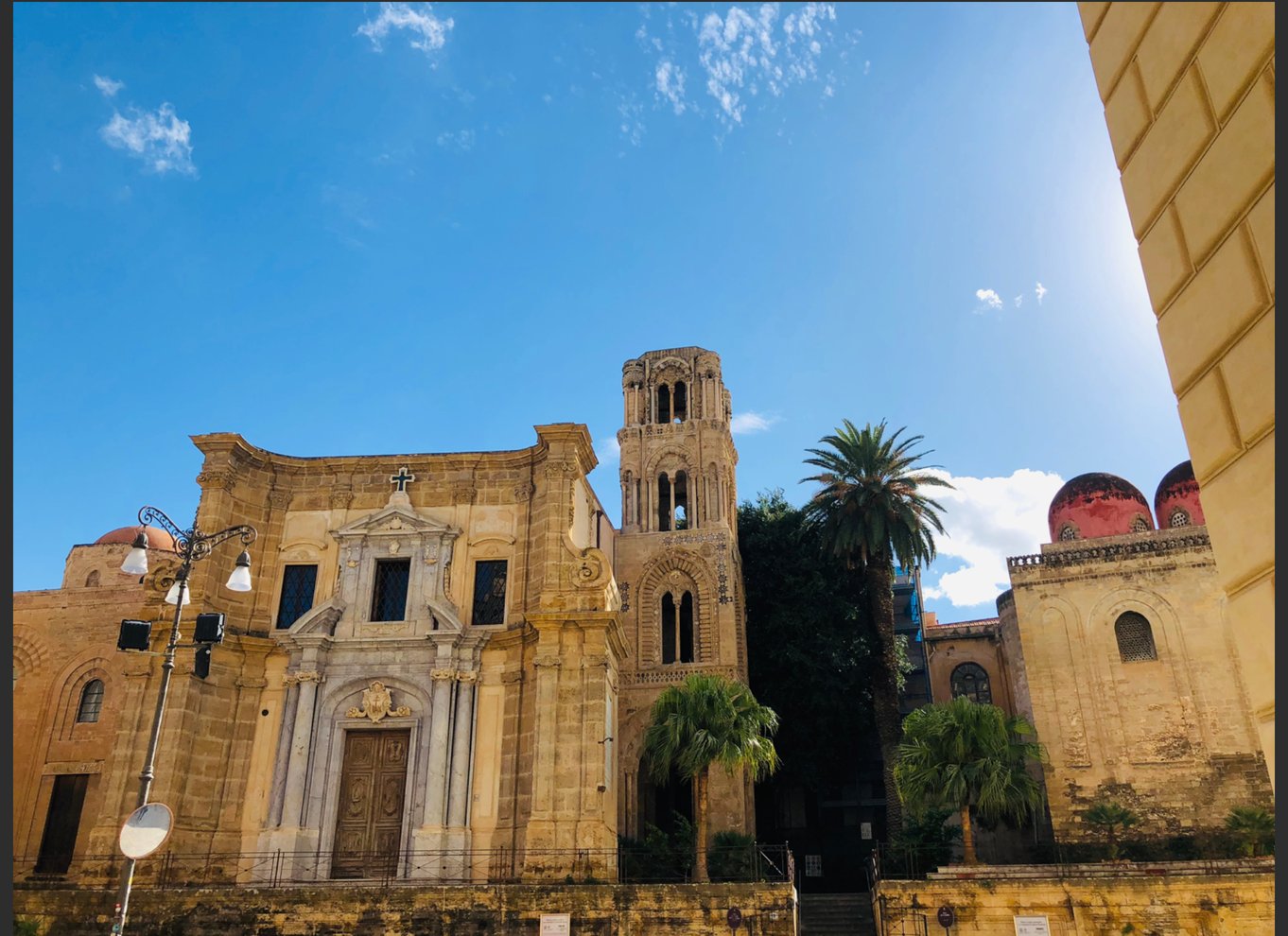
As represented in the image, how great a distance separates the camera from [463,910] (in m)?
17.7

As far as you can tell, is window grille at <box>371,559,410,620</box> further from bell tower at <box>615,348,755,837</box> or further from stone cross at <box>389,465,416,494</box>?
bell tower at <box>615,348,755,837</box>

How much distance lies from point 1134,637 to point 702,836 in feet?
56.1

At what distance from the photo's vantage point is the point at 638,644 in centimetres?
3105

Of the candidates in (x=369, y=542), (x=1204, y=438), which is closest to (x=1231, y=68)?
(x=1204, y=438)

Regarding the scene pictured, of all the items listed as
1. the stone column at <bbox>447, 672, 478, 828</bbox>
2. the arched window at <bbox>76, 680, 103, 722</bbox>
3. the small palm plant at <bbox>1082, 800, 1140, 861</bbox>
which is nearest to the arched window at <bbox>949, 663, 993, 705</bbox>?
the small palm plant at <bbox>1082, 800, 1140, 861</bbox>

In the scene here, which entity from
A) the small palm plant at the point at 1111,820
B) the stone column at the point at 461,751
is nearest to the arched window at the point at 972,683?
the small palm plant at the point at 1111,820

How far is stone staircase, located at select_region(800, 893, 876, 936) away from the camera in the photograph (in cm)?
2245

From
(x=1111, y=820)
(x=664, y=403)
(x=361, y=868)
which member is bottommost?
(x=361, y=868)

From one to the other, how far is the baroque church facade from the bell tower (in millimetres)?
1384

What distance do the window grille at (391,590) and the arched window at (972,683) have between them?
24390 millimetres

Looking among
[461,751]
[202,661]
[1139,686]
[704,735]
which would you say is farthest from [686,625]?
[202,661]

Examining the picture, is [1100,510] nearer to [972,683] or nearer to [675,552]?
[972,683]

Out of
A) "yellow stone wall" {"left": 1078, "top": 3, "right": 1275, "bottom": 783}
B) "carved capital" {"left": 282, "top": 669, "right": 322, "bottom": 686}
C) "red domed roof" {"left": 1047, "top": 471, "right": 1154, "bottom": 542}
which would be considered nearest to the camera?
"yellow stone wall" {"left": 1078, "top": 3, "right": 1275, "bottom": 783}

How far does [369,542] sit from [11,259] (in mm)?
19608
